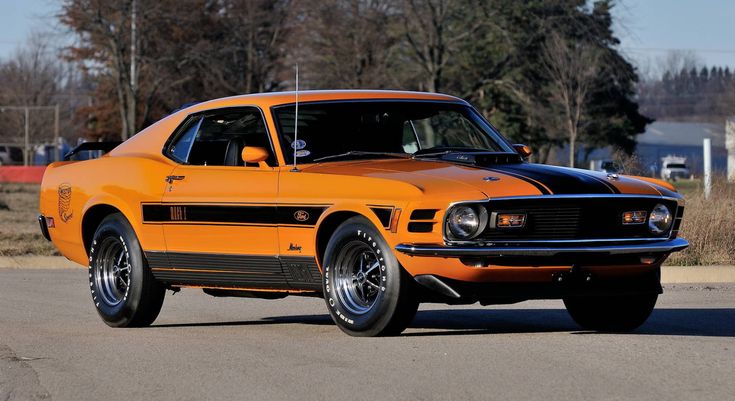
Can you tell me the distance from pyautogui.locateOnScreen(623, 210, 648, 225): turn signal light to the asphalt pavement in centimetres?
72

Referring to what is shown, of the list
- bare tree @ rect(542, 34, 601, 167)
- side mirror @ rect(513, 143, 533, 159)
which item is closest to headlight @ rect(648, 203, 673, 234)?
side mirror @ rect(513, 143, 533, 159)

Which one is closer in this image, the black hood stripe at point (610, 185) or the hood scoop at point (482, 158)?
the black hood stripe at point (610, 185)

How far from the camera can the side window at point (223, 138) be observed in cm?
916

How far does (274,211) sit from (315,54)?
46.8m

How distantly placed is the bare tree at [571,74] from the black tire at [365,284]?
158ft

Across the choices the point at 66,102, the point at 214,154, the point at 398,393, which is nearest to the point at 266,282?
the point at 214,154

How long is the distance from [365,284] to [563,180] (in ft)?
4.44

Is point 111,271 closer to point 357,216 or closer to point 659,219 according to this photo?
point 357,216

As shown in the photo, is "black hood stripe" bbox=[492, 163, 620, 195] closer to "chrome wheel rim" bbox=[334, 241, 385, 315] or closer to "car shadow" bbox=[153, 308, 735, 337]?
"chrome wheel rim" bbox=[334, 241, 385, 315]

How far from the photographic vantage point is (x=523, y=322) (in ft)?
30.9

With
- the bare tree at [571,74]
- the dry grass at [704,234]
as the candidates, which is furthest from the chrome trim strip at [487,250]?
the bare tree at [571,74]

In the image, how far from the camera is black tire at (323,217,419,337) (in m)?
7.77

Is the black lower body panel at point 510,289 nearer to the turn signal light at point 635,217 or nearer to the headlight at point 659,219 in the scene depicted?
the turn signal light at point 635,217

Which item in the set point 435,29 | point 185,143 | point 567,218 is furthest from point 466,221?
point 435,29
